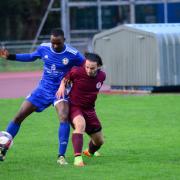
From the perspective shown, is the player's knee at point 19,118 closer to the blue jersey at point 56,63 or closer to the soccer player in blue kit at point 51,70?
the soccer player in blue kit at point 51,70

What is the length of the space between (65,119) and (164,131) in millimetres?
4725

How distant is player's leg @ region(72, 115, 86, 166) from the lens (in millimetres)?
11852

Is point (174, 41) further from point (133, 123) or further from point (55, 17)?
point (55, 17)

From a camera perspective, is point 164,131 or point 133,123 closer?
point 164,131

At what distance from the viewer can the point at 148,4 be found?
42406mm

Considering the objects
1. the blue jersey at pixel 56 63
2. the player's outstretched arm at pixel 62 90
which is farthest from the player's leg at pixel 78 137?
the blue jersey at pixel 56 63

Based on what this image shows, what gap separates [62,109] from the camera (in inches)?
480

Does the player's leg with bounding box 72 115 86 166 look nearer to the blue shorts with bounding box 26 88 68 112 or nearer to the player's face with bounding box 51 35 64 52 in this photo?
the blue shorts with bounding box 26 88 68 112

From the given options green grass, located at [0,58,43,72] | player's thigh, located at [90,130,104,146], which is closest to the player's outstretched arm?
player's thigh, located at [90,130,104,146]

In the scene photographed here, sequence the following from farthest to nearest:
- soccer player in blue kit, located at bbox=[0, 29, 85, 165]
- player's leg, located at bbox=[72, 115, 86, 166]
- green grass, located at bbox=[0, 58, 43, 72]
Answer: green grass, located at bbox=[0, 58, 43, 72]
soccer player in blue kit, located at bbox=[0, 29, 85, 165]
player's leg, located at bbox=[72, 115, 86, 166]

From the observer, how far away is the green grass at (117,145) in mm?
11078

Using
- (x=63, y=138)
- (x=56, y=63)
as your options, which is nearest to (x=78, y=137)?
(x=63, y=138)

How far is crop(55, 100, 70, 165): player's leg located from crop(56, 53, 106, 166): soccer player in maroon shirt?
90mm

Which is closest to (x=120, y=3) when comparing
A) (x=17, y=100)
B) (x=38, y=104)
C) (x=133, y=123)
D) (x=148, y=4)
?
(x=148, y=4)
